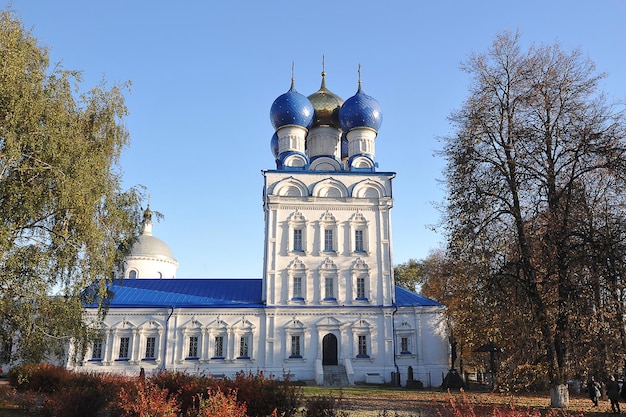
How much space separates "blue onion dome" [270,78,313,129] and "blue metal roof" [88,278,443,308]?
915cm

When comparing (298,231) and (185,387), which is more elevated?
(298,231)

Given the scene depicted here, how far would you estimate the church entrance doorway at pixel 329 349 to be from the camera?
25328 mm

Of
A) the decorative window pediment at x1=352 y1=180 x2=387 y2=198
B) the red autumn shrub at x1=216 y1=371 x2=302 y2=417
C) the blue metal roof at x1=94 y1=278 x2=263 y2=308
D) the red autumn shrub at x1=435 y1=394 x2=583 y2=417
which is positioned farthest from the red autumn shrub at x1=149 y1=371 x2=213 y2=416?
the decorative window pediment at x1=352 y1=180 x2=387 y2=198

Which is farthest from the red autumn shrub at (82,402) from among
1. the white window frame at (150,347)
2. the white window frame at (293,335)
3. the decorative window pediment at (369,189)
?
the decorative window pediment at (369,189)

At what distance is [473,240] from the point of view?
1540 centimetres

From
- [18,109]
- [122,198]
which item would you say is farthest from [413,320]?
[18,109]

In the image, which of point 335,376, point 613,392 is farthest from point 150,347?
point 613,392

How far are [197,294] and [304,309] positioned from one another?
230 inches

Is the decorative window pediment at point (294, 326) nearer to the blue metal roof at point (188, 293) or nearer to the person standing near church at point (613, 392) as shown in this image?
the blue metal roof at point (188, 293)

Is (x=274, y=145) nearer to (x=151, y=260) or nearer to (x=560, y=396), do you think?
(x=151, y=260)

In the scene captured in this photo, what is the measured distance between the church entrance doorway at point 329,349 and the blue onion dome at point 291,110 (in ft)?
38.7

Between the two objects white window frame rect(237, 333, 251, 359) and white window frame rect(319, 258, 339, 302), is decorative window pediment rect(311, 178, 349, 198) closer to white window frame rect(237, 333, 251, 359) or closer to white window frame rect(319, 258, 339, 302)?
white window frame rect(319, 258, 339, 302)

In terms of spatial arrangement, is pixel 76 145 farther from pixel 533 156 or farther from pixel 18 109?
pixel 533 156

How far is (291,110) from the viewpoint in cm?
2834
